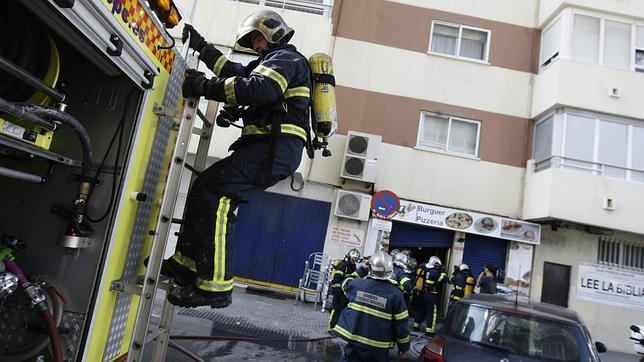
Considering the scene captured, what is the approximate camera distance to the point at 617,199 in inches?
392

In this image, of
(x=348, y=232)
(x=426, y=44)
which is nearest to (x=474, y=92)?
(x=426, y=44)

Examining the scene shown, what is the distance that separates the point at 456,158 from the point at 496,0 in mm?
5392

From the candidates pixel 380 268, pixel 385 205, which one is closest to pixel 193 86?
pixel 380 268

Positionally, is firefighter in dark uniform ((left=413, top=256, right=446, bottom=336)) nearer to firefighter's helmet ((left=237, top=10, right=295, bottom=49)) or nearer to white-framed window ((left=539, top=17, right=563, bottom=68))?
white-framed window ((left=539, top=17, right=563, bottom=68))

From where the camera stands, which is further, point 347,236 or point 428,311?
point 347,236

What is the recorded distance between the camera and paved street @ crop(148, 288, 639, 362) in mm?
5023

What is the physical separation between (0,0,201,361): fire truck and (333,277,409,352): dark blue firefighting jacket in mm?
2197

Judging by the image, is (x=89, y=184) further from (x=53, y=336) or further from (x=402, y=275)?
(x=402, y=275)

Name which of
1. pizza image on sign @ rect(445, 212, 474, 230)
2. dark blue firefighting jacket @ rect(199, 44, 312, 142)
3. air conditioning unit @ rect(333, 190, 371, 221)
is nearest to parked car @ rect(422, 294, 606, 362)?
dark blue firefighting jacket @ rect(199, 44, 312, 142)

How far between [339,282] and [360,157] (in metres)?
4.20

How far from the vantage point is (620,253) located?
Answer: 10766 millimetres

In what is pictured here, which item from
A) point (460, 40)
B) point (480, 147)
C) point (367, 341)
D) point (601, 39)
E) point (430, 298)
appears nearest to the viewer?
point (367, 341)

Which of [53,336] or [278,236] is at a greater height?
[278,236]

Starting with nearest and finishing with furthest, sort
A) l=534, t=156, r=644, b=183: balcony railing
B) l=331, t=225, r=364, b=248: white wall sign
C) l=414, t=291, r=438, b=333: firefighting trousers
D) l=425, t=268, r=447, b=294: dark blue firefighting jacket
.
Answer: l=414, t=291, r=438, b=333: firefighting trousers → l=425, t=268, r=447, b=294: dark blue firefighting jacket → l=534, t=156, r=644, b=183: balcony railing → l=331, t=225, r=364, b=248: white wall sign
